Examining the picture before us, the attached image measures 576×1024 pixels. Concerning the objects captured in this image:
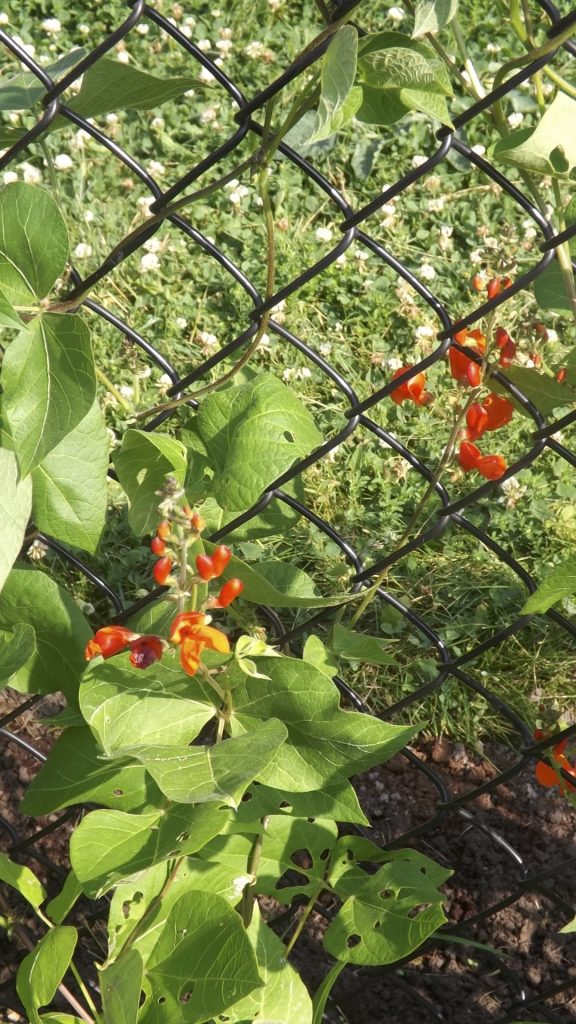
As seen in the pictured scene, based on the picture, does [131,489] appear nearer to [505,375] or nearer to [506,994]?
[505,375]

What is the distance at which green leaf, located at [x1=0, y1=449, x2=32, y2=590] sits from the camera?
3.95 feet

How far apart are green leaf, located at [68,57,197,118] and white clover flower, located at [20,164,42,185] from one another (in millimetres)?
1995

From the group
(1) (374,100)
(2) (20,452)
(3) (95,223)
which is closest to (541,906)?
(2) (20,452)

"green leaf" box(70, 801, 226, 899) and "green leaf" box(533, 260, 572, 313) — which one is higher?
"green leaf" box(533, 260, 572, 313)

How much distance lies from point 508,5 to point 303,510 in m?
0.66

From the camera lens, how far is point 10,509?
1.21 m

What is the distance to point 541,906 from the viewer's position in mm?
1954

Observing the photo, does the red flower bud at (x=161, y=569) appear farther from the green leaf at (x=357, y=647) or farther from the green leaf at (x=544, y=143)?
the green leaf at (x=544, y=143)

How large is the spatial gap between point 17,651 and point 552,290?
0.79m

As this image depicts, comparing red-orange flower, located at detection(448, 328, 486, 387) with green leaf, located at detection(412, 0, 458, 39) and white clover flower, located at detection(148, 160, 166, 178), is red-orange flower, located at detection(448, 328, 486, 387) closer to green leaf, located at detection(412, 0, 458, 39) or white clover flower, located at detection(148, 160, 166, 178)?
green leaf, located at detection(412, 0, 458, 39)

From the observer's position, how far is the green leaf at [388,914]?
4.52 feet

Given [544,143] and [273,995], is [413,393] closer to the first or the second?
[544,143]

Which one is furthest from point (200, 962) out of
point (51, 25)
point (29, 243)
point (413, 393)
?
point (51, 25)

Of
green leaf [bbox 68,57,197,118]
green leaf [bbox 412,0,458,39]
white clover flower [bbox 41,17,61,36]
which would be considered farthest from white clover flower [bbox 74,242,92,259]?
green leaf [bbox 412,0,458,39]
